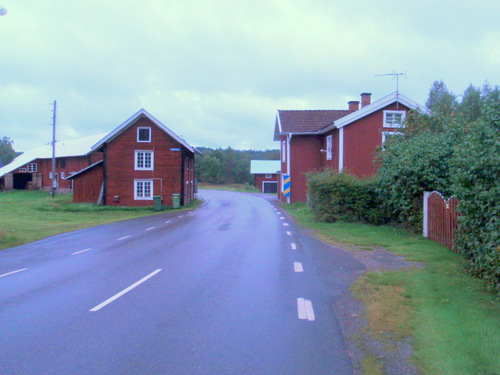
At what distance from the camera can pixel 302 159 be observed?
114ft

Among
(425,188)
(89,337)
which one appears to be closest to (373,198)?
(425,188)

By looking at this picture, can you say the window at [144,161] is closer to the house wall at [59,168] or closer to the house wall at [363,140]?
the house wall at [363,140]

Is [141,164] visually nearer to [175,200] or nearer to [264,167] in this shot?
[175,200]

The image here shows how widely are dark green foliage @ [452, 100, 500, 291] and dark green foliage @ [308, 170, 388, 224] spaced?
10250 millimetres

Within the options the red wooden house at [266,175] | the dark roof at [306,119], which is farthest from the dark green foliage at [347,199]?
the red wooden house at [266,175]

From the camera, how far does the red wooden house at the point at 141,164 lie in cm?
3391

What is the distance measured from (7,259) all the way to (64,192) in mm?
43477

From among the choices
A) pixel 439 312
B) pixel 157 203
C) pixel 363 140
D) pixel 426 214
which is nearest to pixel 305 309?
pixel 439 312

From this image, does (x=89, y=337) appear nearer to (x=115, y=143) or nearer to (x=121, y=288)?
(x=121, y=288)

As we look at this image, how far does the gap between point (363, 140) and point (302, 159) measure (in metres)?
6.46

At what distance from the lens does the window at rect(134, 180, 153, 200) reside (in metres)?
34.2

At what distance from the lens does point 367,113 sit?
28.9m

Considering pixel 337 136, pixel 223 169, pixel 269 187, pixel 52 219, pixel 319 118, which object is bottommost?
pixel 52 219

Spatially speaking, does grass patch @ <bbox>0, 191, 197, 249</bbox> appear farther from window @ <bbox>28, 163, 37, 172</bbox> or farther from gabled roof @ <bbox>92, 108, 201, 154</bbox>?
window @ <bbox>28, 163, 37, 172</bbox>
